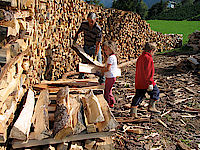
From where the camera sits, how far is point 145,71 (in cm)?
450

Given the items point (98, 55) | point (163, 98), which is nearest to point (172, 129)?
point (163, 98)

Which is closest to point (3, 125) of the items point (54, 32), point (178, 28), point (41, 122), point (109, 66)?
point (41, 122)

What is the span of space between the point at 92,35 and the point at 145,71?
82.8 inches

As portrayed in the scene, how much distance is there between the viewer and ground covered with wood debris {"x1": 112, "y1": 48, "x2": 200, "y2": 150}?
3.93 m

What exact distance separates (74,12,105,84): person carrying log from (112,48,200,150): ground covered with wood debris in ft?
4.89

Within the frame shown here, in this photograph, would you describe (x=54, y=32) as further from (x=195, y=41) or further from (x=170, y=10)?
(x=170, y=10)

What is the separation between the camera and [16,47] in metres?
2.52

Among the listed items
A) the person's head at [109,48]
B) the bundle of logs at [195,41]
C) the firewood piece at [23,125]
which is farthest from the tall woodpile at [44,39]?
the bundle of logs at [195,41]

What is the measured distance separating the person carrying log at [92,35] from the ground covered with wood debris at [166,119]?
149cm

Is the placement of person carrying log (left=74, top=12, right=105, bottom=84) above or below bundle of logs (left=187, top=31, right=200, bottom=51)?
below

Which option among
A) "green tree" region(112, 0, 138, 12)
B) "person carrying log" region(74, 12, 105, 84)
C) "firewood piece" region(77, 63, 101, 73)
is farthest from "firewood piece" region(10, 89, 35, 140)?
"green tree" region(112, 0, 138, 12)

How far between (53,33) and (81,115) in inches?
163

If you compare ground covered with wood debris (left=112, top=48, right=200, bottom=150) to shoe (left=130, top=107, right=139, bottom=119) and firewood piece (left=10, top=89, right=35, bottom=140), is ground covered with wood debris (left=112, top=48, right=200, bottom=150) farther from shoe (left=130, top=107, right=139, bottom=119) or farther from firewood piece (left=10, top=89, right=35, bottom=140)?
firewood piece (left=10, top=89, right=35, bottom=140)

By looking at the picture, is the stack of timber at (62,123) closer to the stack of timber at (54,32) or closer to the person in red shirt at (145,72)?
the stack of timber at (54,32)
